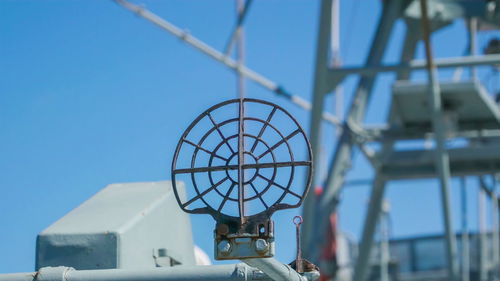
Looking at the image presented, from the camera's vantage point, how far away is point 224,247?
3.93 meters

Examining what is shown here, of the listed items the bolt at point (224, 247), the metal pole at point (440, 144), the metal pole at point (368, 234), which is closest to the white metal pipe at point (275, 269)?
the bolt at point (224, 247)

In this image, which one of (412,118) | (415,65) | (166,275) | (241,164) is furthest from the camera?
(412,118)

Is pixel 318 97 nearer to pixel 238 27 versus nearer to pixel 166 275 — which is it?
pixel 238 27

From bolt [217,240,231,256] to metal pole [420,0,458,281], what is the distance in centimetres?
1100

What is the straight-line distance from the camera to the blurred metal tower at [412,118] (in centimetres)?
1536

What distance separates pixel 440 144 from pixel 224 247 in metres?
11.8

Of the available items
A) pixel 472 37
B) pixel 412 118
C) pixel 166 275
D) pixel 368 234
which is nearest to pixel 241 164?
pixel 166 275

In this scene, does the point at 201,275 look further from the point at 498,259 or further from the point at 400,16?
the point at 498,259

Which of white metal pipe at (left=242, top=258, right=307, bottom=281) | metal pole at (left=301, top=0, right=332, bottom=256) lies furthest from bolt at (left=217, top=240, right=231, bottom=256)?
metal pole at (left=301, top=0, right=332, bottom=256)

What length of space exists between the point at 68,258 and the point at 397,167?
1207cm

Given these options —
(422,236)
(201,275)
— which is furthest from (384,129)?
(422,236)

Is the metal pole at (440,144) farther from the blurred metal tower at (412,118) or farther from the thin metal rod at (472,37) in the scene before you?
the thin metal rod at (472,37)

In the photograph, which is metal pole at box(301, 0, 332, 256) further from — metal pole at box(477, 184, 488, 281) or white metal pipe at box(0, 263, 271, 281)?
white metal pipe at box(0, 263, 271, 281)

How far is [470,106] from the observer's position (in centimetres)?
1591
